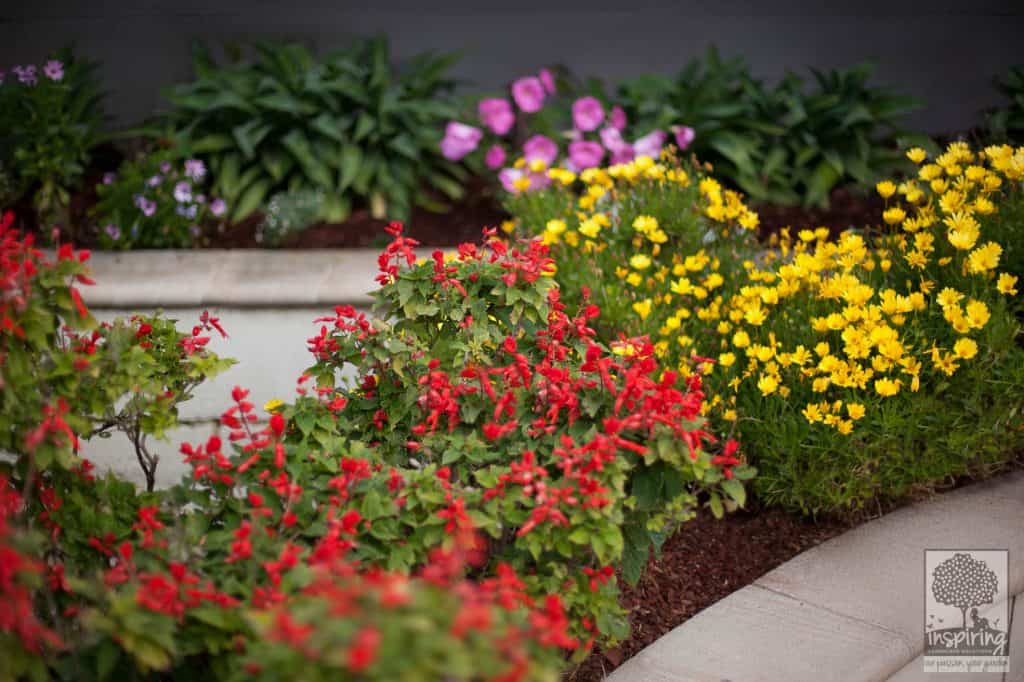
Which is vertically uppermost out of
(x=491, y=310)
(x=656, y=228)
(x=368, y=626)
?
(x=656, y=228)

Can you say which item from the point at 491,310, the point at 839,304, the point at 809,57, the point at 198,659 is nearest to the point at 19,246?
the point at 198,659

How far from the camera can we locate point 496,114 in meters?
4.71

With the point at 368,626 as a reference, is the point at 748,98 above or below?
above

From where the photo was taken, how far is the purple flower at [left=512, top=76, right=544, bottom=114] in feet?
15.5

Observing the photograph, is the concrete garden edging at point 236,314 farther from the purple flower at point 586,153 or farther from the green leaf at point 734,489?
the green leaf at point 734,489

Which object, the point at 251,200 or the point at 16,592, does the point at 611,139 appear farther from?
the point at 16,592

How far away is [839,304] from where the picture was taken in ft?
9.32

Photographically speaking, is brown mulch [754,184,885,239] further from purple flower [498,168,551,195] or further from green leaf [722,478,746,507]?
green leaf [722,478,746,507]

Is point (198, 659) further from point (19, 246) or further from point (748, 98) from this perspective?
point (748, 98)

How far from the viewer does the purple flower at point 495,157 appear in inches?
182

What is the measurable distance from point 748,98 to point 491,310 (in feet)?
9.38

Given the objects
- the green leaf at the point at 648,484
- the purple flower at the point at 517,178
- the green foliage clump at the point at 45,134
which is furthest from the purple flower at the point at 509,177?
the green leaf at the point at 648,484

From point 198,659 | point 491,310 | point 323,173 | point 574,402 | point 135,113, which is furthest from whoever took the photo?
point 135,113

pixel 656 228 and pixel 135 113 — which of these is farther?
pixel 135 113
